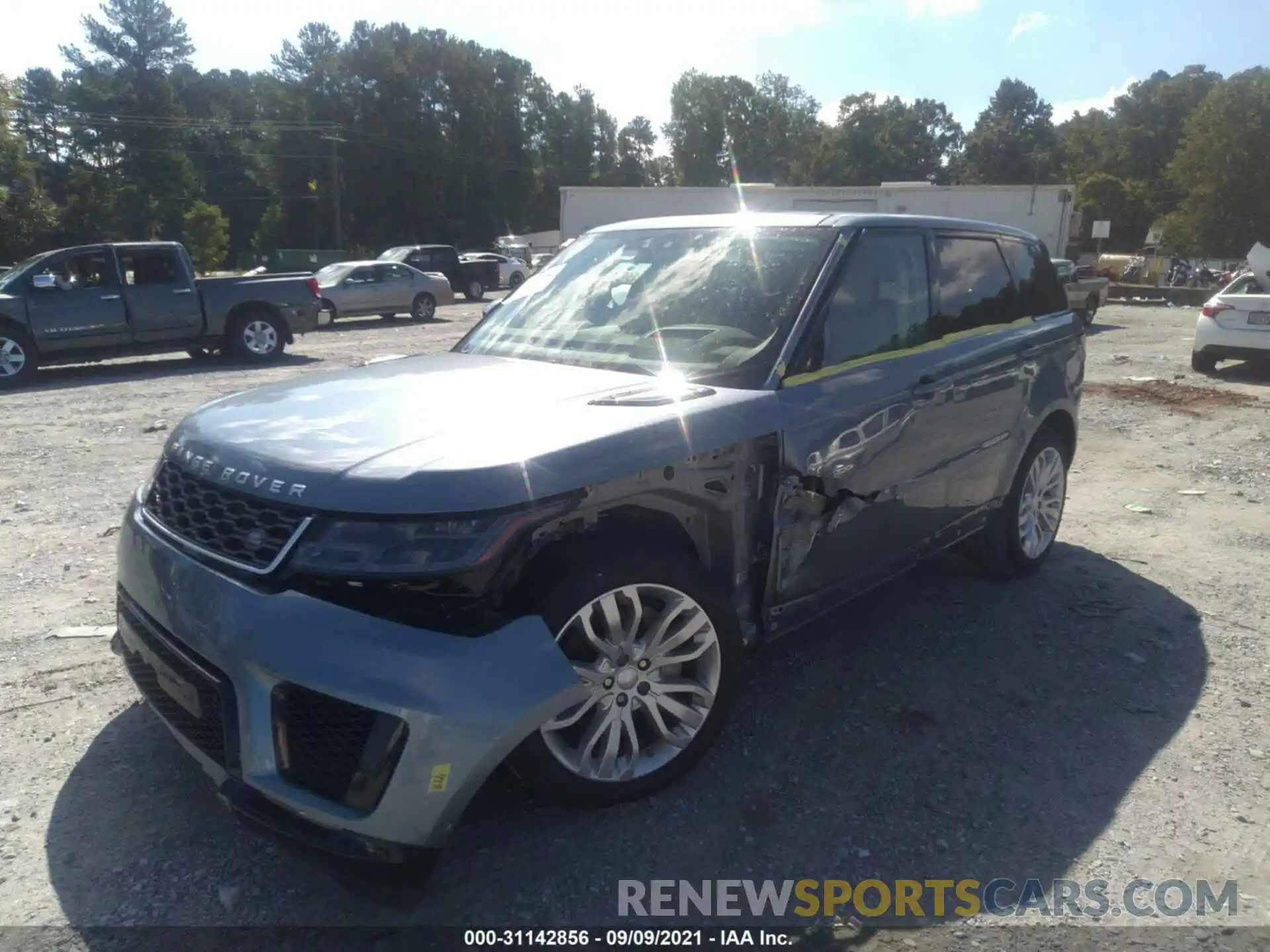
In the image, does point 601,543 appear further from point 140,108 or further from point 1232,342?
point 140,108

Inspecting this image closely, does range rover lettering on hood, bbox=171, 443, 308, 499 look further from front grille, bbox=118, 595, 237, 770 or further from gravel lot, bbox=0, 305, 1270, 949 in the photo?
gravel lot, bbox=0, 305, 1270, 949

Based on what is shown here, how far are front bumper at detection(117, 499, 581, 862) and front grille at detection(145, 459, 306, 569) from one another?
11 cm

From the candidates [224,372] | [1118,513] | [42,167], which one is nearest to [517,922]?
[1118,513]

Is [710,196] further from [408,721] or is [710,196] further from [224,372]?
[408,721]

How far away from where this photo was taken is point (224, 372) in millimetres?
13711

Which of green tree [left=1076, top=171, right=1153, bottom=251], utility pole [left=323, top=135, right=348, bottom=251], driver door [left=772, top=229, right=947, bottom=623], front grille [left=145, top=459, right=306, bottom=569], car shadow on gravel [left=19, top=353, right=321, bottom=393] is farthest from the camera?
green tree [left=1076, top=171, right=1153, bottom=251]

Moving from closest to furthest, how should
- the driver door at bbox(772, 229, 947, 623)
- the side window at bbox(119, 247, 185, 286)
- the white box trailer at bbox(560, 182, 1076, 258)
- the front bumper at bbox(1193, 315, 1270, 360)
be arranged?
the driver door at bbox(772, 229, 947, 623), the front bumper at bbox(1193, 315, 1270, 360), the side window at bbox(119, 247, 185, 286), the white box trailer at bbox(560, 182, 1076, 258)

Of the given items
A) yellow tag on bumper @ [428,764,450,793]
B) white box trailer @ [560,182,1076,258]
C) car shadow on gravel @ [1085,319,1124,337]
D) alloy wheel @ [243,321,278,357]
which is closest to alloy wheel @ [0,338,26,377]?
alloy wheel @ [243,321,278,357]

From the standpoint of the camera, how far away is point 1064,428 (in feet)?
17.6

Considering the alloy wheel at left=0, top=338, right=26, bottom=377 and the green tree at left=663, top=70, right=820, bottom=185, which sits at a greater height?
the green tree at left=663, top=70, right=820, bottom=185

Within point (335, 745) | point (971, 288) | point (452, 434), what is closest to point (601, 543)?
point (452, 434)

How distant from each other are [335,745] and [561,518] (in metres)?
0.83

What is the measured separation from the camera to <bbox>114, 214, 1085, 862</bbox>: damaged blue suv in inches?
95.0

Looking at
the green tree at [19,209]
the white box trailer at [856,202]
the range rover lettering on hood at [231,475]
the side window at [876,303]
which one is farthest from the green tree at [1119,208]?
the range rover lettering on hood at [231,475]
